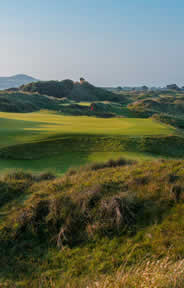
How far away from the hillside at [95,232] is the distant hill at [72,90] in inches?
3863

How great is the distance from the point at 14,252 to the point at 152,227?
3.32m

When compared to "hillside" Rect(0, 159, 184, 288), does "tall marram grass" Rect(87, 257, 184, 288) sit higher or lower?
higher

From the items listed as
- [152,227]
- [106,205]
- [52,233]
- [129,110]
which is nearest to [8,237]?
[52,233]

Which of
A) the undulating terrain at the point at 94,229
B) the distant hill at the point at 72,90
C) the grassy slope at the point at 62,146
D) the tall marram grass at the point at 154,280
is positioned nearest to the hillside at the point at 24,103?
the distant hill at the point at 72,90

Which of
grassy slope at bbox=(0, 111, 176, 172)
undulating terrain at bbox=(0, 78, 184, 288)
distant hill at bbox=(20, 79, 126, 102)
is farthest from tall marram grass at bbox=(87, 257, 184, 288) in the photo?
distant hill at bbox=(20, 79, 126, 102)

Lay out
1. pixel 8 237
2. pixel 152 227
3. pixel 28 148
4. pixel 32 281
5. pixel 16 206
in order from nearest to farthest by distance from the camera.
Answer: pixel 32 281 < pixel 152 227 < pixel 8 237 < pixel 16 206 < pixel 28 148

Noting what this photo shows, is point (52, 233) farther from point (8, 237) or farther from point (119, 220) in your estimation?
point (119, 220)

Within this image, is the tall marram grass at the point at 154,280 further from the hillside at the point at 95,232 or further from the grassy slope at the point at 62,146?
the grassy slope at the point at 62,146

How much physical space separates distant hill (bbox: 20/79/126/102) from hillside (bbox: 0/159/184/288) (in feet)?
322

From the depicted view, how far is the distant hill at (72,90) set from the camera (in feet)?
335

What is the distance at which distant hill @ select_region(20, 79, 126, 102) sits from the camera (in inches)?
4018

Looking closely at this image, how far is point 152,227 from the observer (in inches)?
215

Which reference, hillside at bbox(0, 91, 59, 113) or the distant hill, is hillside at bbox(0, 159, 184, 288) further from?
the distant hill

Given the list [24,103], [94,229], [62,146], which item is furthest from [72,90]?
[94,229]
